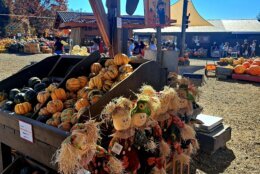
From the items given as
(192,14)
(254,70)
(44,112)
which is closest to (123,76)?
(44,112)

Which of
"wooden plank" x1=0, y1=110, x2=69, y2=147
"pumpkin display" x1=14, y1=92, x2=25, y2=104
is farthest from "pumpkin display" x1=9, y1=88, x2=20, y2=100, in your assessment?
"wooden plank" x1=0, y1=110, x2=69, y2=147

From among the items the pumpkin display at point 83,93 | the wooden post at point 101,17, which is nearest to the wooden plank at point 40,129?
the pumpkin display at point 83,93

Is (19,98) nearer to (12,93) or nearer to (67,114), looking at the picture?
(12,93)

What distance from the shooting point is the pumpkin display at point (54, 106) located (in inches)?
103

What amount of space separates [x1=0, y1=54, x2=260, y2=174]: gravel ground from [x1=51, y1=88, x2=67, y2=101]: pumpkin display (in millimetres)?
2055

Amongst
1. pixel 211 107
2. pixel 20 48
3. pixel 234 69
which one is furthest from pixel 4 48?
pixel 211 107

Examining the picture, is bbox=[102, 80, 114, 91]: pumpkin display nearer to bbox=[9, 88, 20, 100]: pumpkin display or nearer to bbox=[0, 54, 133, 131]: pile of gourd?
bbox=[0, 54, 133, 131]: pile of gourd

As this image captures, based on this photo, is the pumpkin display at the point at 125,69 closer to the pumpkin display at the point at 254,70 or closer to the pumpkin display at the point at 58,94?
the pumpkin display at the point at 58,94

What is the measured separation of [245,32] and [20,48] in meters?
21.6

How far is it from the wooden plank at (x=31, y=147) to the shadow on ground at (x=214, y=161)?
6.40ft

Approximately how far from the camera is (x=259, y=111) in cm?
630

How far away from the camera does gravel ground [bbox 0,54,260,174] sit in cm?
366

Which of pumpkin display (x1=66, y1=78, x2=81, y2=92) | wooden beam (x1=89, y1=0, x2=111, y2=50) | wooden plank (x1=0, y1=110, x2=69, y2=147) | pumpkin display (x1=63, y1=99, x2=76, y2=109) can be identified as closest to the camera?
wooden plank (x1=0, y1=110, x2=69, y2=147)

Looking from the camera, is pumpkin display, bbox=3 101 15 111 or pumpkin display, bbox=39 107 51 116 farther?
pumpkin display, bbox=3 101 15 111
